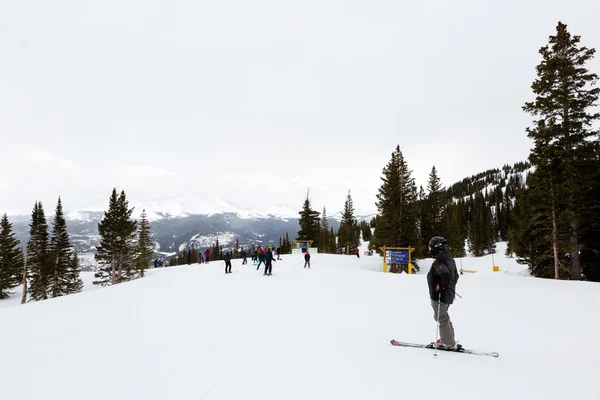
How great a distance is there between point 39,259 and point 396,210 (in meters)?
51.0

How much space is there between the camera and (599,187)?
19.9m

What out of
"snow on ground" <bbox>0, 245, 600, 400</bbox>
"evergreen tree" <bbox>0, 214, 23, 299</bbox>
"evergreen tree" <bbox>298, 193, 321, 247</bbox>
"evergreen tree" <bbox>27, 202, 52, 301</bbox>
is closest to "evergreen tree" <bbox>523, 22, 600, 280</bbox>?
"snow on ground" <bbox>0, 245, 600, 400</bbox>

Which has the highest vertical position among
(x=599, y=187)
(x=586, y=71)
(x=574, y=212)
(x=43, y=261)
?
(x=586, y=71)

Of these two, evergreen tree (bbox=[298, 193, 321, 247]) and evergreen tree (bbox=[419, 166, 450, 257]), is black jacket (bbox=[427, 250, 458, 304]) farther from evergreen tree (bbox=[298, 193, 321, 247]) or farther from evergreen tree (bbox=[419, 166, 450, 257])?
evergreen tree (bbox=[298, 193, 321, 247])

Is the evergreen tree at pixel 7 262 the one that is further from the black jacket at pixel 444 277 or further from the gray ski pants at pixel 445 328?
the gray ski pants at pixel 445 328

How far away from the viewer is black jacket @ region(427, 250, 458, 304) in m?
6.15

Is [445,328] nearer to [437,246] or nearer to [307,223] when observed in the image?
[437,246]

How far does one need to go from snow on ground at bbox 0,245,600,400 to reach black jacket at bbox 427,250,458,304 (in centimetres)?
118

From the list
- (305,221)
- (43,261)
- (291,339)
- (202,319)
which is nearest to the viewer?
(291,339)

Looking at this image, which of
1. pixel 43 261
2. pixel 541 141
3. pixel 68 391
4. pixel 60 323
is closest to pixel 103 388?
pixel 68 391

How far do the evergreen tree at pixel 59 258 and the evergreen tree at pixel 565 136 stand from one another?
5785 cm

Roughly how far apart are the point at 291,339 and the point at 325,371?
1.93 meters

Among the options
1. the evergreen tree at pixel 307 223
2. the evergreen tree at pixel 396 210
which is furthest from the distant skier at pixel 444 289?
the evergreen tree at pixel 307 223

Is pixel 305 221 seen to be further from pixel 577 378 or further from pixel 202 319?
pixel 577 378
